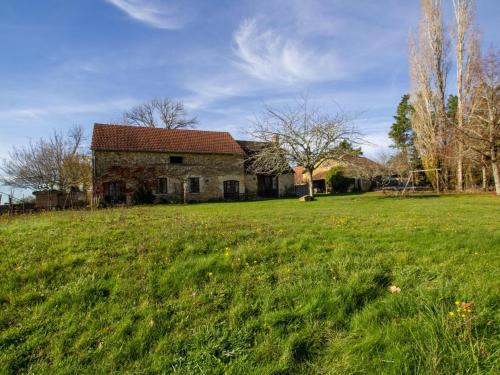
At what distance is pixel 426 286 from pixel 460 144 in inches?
902

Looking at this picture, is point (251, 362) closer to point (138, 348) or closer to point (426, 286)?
point (138, 348)

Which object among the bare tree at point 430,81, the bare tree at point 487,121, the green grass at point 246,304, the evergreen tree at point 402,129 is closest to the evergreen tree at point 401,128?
the evergreen tree at point 402,129

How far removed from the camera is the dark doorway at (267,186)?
2605 centimetres

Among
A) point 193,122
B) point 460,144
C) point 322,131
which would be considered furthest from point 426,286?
point 193,122

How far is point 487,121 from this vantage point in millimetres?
18062

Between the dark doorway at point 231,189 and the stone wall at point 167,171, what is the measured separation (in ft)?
1.06

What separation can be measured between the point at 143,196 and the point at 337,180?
65.2 ft

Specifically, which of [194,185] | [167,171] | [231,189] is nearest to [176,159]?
[167,171]

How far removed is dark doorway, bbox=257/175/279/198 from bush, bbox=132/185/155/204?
375 inches

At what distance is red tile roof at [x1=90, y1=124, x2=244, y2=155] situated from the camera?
797 inches

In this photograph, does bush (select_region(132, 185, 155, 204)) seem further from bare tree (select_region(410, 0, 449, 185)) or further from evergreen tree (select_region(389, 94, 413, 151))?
evergreen tree (select_region(389, 94, 413, 151))

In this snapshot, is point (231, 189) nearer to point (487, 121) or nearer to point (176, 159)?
point (176, 159)

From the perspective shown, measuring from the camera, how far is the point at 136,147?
20.7m

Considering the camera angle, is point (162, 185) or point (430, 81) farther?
point (430, 81)
